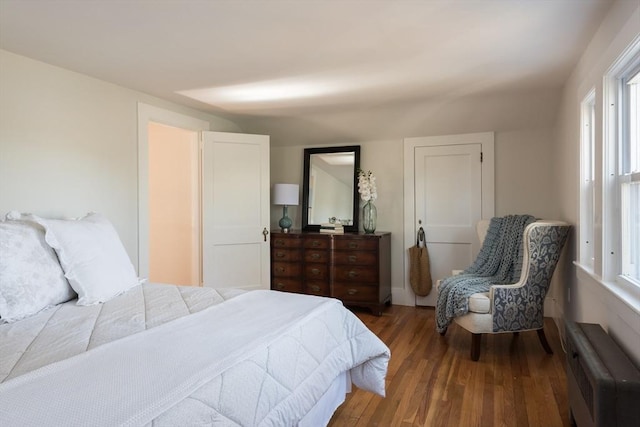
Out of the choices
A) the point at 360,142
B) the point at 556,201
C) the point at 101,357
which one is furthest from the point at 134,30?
the point at 556,201

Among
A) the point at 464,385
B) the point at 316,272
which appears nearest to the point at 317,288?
the point at 316,272

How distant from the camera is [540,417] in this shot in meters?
2.15

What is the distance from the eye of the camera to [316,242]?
4402 millimetres

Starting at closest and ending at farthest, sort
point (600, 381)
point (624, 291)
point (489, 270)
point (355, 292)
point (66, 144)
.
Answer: point (600, 381)
point (624, 291)
point (66, 144)
point (489, 270)
point (355, 292)

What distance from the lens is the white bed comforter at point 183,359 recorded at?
1017 mm

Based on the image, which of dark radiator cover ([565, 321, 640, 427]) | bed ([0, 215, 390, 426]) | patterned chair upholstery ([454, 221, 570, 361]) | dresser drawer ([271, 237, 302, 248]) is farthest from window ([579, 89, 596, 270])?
dresser drawer ([271, 237, 302, 248])

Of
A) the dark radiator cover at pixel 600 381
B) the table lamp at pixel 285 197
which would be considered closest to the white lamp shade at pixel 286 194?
the table lamp at pixel 285 197

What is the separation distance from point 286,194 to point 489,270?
2.22m

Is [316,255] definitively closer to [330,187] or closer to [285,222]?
[285,222]

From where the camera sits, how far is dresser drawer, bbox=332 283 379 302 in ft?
13.7

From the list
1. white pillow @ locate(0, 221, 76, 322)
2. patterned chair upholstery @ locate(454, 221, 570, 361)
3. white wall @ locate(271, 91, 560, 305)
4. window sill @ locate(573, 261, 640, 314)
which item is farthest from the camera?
white wall @ locate(271, 91, 560, 305)

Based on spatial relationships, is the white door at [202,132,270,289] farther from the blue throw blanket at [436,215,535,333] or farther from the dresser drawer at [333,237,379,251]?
the blue throw blanket at [436,215,535,333]

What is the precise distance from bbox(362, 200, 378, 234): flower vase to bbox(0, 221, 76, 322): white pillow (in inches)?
118

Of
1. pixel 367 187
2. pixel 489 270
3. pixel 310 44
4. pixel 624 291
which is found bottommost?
pixel 489 270
